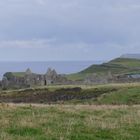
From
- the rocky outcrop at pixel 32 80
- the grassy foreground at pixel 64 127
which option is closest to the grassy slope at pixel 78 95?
the rocky outcrop at pixel 32 80

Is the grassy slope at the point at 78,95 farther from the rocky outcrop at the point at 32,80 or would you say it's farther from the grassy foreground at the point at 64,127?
the grassy foreground at the point at 64,127

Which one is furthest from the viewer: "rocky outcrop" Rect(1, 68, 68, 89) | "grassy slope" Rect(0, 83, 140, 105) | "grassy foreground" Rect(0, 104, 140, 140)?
"rocky outcrop" Rect(1, 68, 68, 89)

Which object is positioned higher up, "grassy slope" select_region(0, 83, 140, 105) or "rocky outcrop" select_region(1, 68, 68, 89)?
"rocky outcrop" select_region(1, 68, 68, 89)

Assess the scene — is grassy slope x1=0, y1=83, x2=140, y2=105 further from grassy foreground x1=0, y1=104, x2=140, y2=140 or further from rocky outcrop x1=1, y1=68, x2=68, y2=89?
grassy foreground x1=0, y1=104, x2=140, y2=140

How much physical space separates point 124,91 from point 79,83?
25696 millimetres

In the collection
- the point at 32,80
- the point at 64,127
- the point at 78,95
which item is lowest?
the point at 78,95

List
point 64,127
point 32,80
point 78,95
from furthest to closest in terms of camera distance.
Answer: point 32,80
point 78,95
point 64,127

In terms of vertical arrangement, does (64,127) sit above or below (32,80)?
below

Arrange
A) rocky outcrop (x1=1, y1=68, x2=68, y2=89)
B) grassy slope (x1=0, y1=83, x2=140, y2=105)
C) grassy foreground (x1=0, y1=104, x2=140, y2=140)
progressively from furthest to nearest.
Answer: rocky outcrop (x1=1, y1=68, x2=68, y2=89), grassy slope (x1=0, y1=83, x2=140, y2=105), grassy foreground (x1=0, y1=104, x2=140, y2=140)

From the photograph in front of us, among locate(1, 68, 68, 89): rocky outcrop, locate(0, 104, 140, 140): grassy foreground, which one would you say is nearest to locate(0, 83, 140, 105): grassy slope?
locate(1, 68, 68, 89): rocky outcrop

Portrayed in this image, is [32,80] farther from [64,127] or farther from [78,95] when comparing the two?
[64,127]

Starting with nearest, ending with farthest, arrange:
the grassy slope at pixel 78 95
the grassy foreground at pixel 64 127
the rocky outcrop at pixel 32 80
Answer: the grassy foreground at pixel 64 127, the grassy slope at pixel 78 95, the rocky outcrop at pixel 32 80

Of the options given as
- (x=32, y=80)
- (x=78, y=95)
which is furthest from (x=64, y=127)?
(x=32, y=80)

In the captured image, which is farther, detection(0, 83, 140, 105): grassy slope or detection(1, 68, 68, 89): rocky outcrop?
detection(1, 68, 68, 89): rocky outcrop
